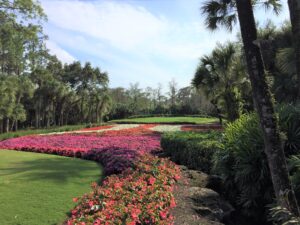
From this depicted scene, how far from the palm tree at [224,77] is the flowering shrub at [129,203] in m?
8.95

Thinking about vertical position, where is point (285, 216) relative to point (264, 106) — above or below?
below

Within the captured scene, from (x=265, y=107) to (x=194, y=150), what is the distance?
227 inches

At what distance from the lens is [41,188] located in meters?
6.69

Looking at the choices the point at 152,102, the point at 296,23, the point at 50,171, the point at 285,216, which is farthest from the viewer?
the point at 152,102

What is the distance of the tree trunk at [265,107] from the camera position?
3.74 meters

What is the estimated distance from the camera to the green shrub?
28.3 ft

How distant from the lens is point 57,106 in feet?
185

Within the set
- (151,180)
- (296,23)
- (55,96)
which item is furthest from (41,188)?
(55,96)

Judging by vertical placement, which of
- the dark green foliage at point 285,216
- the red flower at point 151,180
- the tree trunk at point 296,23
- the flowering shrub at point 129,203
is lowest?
the flowering shrub at point 129,203

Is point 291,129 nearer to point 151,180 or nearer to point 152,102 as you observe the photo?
point 151,180

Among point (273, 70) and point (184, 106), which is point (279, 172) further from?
point (184, 106)

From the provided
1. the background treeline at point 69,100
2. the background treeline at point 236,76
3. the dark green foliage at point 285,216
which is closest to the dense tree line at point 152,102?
the background treeline at point 69,100

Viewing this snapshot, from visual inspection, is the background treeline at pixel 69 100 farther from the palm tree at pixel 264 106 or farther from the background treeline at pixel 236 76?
the palm tree at pixel 264 106

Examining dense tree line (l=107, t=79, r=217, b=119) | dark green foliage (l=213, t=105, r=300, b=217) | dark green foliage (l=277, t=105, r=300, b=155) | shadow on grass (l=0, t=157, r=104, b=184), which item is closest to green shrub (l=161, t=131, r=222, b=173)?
dark green foliage (l=213, t=105, r=300, b=217)
